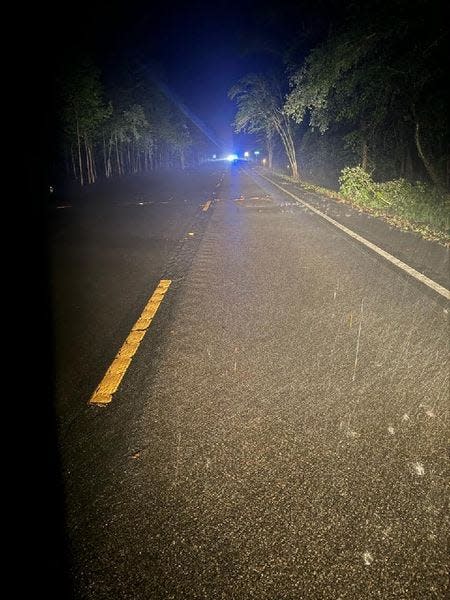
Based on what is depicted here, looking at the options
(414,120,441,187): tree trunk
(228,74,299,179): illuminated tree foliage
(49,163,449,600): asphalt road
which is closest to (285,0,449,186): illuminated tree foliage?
(414,120,441,187): tree trunk

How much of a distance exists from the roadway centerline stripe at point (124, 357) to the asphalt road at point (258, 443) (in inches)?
2.5

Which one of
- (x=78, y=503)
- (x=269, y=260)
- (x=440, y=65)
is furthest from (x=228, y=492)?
(x=440, y=65)

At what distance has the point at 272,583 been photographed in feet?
5.02

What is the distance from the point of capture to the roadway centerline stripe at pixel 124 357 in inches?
109

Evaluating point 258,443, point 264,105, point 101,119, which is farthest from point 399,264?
point 264,105

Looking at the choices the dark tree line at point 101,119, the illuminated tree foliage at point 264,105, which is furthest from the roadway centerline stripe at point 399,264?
the illuminated tree foliage at point 264,105

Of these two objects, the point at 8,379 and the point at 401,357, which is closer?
the point at 8,379

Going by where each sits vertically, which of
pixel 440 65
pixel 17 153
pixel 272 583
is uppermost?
pixel 440 65

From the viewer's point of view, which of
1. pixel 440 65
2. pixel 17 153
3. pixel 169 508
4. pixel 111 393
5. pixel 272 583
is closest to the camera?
pixel 272 583

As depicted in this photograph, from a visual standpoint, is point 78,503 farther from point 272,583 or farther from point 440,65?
point 440,65

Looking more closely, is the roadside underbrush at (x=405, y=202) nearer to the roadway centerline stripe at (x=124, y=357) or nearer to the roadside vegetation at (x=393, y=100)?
the roadside vegetation at (x=393, y=100)

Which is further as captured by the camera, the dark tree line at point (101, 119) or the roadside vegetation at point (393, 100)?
the dark tree line at point (101, 119)

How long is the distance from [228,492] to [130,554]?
518mm

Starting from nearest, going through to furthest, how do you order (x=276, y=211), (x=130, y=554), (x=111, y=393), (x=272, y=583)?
(x=272, y=583), (x=130, y=554), (x=111, y=393), (x=276, y=211)
